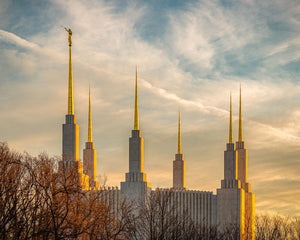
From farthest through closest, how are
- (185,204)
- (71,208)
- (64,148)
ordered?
(185,204) → (64,148) → (71,208)

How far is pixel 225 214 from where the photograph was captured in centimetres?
9300

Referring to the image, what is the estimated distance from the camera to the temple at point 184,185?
257 ft

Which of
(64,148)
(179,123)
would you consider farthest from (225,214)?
(64,148)

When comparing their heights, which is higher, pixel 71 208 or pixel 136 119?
pixel 136 119

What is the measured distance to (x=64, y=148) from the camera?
75688 millimetres

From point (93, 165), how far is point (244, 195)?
29.4 m

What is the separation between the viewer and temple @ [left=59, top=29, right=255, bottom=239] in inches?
3083

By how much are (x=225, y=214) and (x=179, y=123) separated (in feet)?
62.8

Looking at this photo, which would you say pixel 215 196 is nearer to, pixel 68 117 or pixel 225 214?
pixel 225 214

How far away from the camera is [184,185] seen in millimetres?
94625

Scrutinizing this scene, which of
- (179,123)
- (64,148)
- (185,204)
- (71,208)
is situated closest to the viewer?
(71,208)

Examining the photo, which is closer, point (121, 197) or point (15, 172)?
point (15, 172)

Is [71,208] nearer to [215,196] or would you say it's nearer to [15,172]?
[15,172]

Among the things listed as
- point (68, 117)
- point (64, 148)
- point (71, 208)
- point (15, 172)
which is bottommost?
point (71, 208)
